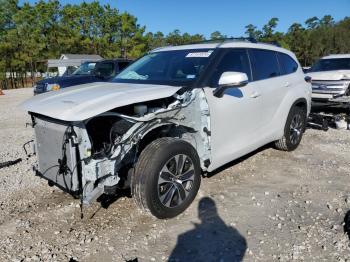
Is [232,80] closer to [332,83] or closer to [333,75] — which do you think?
[332,83]

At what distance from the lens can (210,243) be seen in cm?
336

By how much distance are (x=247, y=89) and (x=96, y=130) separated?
2052 millimetres

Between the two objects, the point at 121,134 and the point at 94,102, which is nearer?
the point at 94,102

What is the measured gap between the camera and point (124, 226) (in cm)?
373

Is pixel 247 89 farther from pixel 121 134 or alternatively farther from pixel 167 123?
pixel 121 134

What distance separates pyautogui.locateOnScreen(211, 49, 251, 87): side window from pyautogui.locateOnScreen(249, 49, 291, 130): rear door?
0.17 m

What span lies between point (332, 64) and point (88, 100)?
10260 millimetres

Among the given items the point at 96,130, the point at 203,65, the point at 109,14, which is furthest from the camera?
the point at 109,14

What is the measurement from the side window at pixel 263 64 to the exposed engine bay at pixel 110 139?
1370 mm

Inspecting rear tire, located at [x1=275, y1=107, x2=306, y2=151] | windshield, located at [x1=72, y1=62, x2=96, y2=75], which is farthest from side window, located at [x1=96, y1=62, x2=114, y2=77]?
rear tire, located at [x1=275, y1=107, x2=306, y2=151]

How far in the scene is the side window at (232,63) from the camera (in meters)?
4.22

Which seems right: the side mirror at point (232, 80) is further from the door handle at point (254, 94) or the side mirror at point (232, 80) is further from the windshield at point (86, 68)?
the windshield at point (86, 68)

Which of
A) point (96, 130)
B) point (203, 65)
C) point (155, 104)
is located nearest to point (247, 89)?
point (203, 65)

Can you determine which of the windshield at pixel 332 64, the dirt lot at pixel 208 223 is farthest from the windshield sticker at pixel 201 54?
the windshield at pixel 332 64
